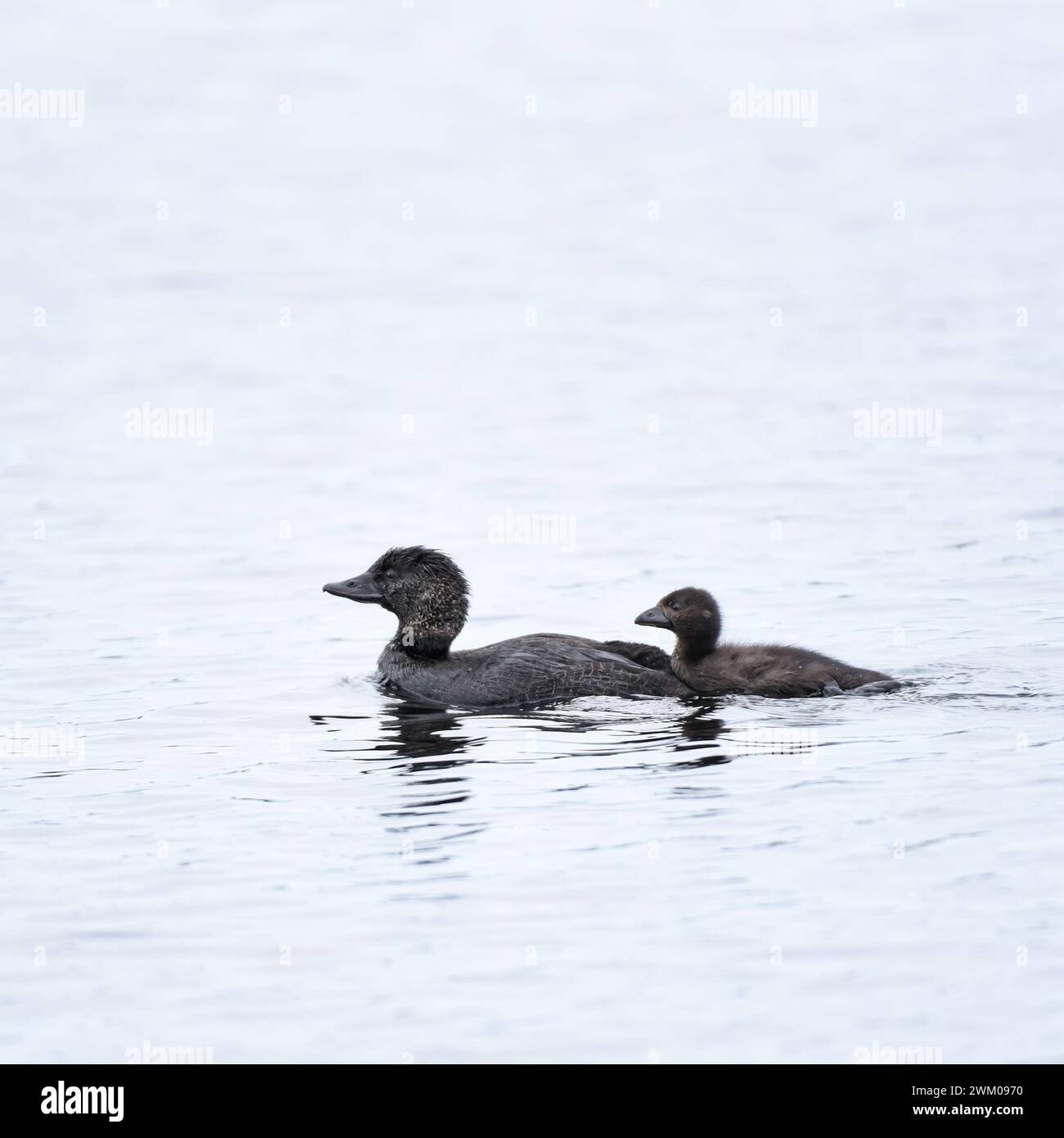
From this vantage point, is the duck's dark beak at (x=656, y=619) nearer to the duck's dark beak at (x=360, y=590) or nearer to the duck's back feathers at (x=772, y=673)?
the duck's back feathers at (x=772, y=673)

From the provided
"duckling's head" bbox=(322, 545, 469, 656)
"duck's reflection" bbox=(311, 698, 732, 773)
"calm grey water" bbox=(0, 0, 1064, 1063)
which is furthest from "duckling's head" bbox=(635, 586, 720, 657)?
"duckling's head" bbox=(322, 545, 469, 656)

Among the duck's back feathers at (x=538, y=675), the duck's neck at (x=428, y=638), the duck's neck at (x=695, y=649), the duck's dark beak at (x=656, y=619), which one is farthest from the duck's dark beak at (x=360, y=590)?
the duck's neck at (x=695, y=649)

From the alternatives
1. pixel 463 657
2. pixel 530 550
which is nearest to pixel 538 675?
pixel 463 657

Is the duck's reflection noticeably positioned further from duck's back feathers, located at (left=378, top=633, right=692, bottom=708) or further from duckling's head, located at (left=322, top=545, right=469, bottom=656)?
duckling's head, located at (left=322, top=545, right=469, bottom=656)

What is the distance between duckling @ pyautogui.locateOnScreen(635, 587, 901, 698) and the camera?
1033 cm

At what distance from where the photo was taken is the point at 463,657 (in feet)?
37.1

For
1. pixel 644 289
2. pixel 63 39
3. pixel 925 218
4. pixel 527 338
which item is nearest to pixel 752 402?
pixel 527 338

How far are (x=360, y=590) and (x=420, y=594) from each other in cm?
43

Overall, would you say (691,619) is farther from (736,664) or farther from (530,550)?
(530,550)

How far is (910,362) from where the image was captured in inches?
856

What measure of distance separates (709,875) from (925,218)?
2497 cm

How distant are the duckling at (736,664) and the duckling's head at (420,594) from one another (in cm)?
120
